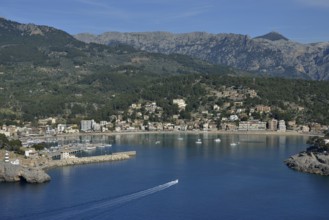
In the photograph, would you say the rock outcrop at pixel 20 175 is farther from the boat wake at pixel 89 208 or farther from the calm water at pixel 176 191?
the boat wake at pixel 89 208

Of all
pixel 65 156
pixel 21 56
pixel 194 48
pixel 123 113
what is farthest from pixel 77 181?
pixel 194 48

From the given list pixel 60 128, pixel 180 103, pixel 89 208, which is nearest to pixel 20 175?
pixel 89 208

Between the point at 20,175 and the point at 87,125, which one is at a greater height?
the point at 87,125

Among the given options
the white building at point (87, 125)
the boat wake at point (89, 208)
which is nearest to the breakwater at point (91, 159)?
the boat wake at point (89, 208)

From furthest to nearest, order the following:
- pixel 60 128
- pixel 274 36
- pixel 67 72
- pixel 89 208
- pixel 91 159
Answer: pixel 274 36 < pixel 67 72 < pixel 60 128 < pixel 91 159 < pixel 89 208

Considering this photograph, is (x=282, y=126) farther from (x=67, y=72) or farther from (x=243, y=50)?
(x=243, y=50)

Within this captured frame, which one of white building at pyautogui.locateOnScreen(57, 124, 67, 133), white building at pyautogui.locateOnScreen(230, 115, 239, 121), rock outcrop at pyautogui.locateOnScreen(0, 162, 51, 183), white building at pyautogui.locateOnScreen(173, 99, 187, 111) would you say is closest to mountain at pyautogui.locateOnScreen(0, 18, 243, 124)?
white building at pyautogui.locateOnScreen(57, 124, 67, 133)
